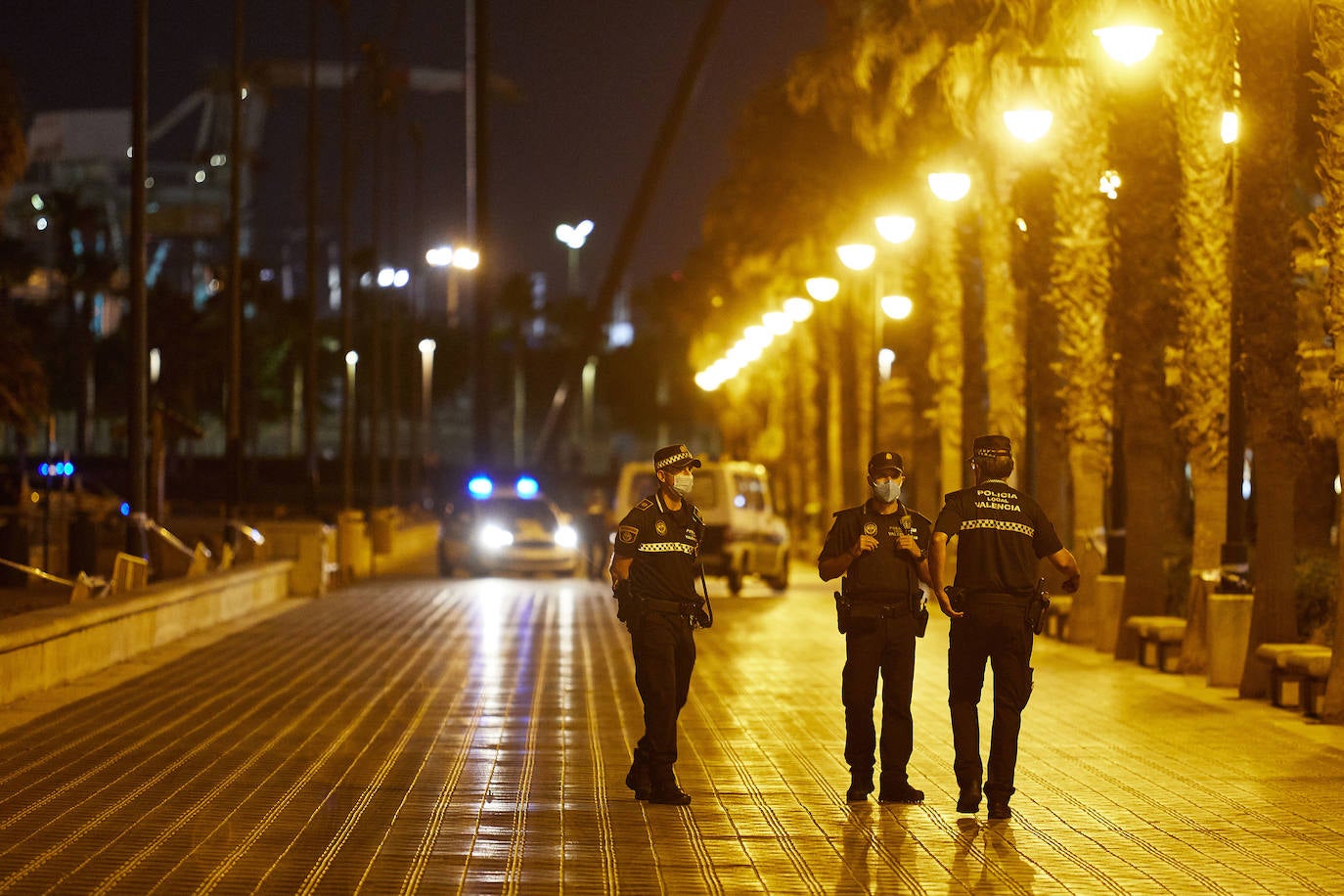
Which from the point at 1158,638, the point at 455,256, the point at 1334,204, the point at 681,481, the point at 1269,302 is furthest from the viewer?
the point at 455,256

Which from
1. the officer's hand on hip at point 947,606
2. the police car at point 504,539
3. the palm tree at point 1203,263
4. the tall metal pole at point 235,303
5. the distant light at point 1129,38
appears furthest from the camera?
the police car at point 504,539

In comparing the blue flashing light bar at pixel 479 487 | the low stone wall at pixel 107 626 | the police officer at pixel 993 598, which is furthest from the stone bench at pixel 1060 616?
the blue flashing light bar at pixel 479 487

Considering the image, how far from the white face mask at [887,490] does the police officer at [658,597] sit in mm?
1026

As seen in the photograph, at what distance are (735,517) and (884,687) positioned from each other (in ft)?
75.2

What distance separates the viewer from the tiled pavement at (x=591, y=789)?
31.7ft

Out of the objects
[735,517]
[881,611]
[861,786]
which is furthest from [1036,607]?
[735,517]

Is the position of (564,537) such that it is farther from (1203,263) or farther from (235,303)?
(1203,263)

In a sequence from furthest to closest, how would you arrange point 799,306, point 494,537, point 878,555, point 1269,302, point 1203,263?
1. point 799,306
2. point 494,537
3. point 1203,263
4. point 1269,302
5. point 878,555

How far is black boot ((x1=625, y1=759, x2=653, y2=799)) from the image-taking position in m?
11.9

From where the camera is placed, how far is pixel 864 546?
1159 centimetres

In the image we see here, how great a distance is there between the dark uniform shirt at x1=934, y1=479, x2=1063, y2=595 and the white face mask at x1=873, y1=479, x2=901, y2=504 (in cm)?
35

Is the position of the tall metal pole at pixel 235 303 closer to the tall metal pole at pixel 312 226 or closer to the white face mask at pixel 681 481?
the tall metal pole at pixel 312 226

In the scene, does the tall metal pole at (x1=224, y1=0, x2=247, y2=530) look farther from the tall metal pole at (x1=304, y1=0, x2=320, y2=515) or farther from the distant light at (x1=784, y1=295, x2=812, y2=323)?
the distant light at (x1=784, y1=295, x2=812, y2=323)

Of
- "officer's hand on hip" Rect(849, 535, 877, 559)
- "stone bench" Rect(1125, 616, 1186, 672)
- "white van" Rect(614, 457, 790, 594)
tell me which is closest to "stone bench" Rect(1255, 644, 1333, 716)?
"stone bench" Rect(1125, 616, 1186, 672)
